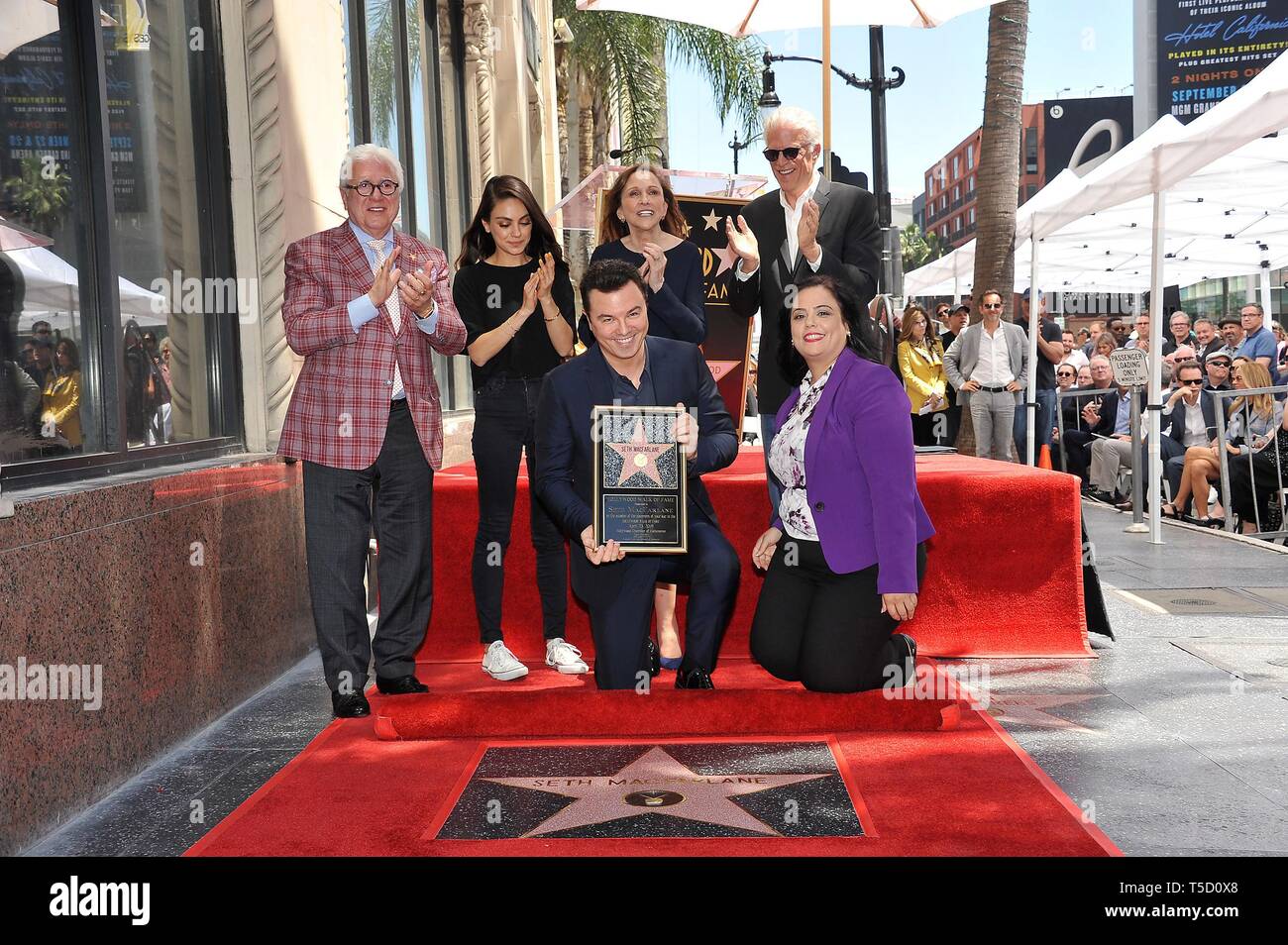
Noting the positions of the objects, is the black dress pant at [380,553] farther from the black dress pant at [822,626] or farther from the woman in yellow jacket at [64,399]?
the black dress pant at [822,626]

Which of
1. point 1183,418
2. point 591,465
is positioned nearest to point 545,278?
point 591,465

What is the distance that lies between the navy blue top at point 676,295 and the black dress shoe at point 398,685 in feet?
5.55

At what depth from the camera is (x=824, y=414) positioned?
4.79 m

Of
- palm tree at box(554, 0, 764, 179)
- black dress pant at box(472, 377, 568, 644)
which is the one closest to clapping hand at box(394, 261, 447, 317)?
black dress pant at box(472, 377, 568, 644)

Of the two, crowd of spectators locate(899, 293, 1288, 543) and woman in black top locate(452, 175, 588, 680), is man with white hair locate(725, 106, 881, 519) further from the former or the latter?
crowd of spectators locate(899, 293, 1288, 543)

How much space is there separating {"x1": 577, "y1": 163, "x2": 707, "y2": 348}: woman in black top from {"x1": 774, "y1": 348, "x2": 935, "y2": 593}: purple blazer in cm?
103

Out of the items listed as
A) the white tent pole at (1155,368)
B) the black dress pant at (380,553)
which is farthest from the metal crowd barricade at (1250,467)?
the black dress pant at (380,553)

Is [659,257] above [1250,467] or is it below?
above

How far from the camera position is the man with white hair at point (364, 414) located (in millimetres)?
4993

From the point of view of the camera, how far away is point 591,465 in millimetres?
4949

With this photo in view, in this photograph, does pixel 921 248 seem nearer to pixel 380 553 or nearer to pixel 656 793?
pixel 380 553

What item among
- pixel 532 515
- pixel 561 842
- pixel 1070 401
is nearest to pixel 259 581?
pixel 532 515

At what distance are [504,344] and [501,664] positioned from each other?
1.46 meters

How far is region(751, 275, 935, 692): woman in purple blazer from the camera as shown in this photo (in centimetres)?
464
